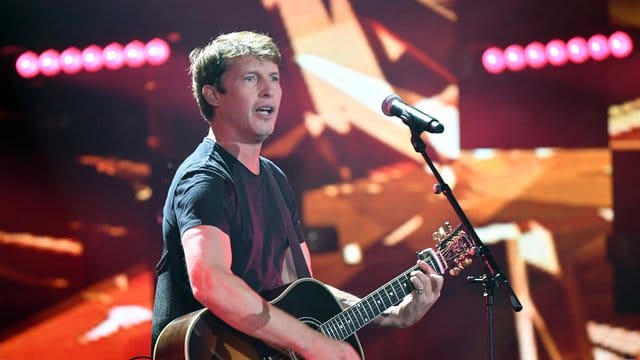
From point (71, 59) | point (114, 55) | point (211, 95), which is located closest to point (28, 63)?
point (71, 59)

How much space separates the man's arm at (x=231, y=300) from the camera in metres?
2.63

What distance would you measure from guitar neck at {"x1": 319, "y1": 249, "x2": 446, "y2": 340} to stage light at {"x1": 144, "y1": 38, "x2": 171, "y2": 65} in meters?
2.67

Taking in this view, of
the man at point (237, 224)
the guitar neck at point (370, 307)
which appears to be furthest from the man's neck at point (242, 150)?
the guitar neck at point (370, 307)

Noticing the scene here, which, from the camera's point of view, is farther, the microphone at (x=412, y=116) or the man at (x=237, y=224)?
the microphone at (x=412, y=116)

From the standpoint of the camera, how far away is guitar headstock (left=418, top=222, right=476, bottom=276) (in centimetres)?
308

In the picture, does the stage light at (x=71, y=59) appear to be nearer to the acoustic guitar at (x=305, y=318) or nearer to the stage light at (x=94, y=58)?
the stage light at (x=94, y=58)

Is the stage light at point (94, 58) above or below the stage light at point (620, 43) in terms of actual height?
above

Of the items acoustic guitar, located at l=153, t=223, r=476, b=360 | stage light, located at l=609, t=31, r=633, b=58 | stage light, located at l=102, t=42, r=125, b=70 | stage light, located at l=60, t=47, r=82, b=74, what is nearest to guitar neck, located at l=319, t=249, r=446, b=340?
acoustic guitar, located at l=153, t=223, r=476, b=360

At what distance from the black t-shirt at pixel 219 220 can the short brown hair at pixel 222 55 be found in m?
0.24

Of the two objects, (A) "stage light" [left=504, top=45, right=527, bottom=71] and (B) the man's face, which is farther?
(A) "stage light" [left=504, top=45, right=527, bottom=71]

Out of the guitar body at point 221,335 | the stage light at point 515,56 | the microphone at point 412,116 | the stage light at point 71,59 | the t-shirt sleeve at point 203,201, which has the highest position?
the stage light at point 71,59

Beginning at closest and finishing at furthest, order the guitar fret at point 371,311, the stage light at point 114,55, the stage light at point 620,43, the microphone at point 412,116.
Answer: the microphone at point 412,116, the guitar fret at point 371,311, the stage light at point 620,43, the stage light at point 114,55

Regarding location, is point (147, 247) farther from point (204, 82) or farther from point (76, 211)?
point (204, 82)

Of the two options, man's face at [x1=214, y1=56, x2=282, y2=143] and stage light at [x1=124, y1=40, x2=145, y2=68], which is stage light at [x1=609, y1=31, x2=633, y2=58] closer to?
man's face at [x1=214, y1=56, x2=282, y2=143]
